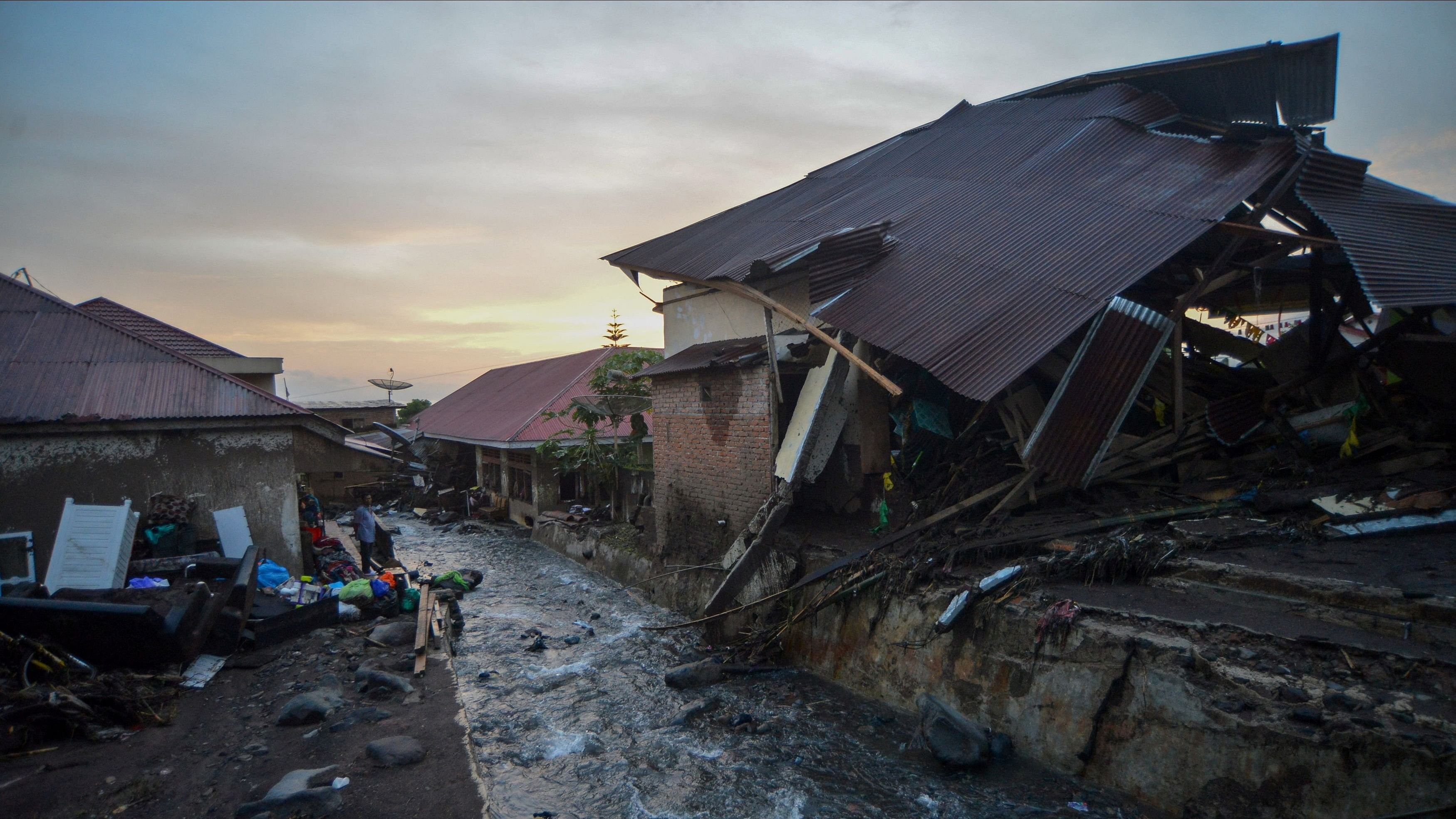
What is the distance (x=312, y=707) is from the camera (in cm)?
663

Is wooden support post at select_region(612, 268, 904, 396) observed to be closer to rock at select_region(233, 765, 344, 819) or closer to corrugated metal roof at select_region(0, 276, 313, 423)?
rock at select_region(233, 765, 344, 819)

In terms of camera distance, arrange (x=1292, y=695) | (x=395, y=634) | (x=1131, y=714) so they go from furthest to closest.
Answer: (x=395, y=634), (x=1131, y=714), (x=1292, y=695)

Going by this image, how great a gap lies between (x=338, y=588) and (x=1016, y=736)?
8.57 m

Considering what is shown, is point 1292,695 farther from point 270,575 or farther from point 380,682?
point 270,575

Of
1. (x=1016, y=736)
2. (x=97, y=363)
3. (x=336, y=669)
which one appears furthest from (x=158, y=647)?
(x=1016, y=736)

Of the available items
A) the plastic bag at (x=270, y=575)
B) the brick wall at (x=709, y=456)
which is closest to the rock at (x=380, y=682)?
the plastic bag at (x=270, y=575)

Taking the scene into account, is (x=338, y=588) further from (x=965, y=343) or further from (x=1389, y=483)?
(x=1389, y=483)

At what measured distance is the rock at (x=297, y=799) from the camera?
16.0 feet

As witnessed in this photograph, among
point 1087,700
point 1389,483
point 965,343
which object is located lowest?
point 1087,700

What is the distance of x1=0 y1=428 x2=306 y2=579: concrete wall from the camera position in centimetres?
847

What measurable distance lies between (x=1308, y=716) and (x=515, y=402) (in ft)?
70.9

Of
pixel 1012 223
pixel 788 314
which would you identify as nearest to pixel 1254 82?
pixel 1012 223

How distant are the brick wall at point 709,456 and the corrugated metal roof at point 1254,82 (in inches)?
270

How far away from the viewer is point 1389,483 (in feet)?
21.1
